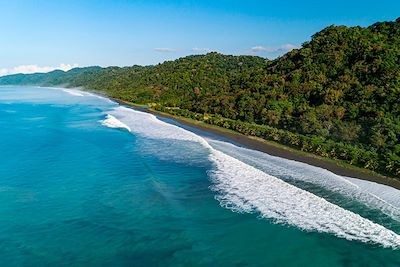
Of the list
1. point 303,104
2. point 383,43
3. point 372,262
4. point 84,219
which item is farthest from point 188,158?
point 383,43

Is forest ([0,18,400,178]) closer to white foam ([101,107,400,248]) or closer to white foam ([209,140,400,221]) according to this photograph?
white foam ([209,140,400,221])

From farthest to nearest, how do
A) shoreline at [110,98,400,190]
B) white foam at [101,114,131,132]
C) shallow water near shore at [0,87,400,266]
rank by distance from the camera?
1. white foam at [101,114,131,132]
2. shoreline at [110,98,400,190]
3. shallow water near shore at [0,87,400,266]

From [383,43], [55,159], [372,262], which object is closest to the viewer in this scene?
[372,262]

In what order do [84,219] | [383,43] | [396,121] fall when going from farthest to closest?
[383,43] → [396,121] → [84,219]

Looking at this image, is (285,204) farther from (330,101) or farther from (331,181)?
(330,101)

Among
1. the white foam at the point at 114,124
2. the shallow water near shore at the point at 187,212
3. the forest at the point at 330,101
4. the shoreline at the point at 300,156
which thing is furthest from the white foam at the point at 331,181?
the white foam at the point at 114,124

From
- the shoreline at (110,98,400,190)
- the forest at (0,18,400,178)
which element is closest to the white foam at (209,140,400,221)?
the shoreline at (110,98,400,190)

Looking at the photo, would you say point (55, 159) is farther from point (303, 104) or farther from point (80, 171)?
point (303, 104)
